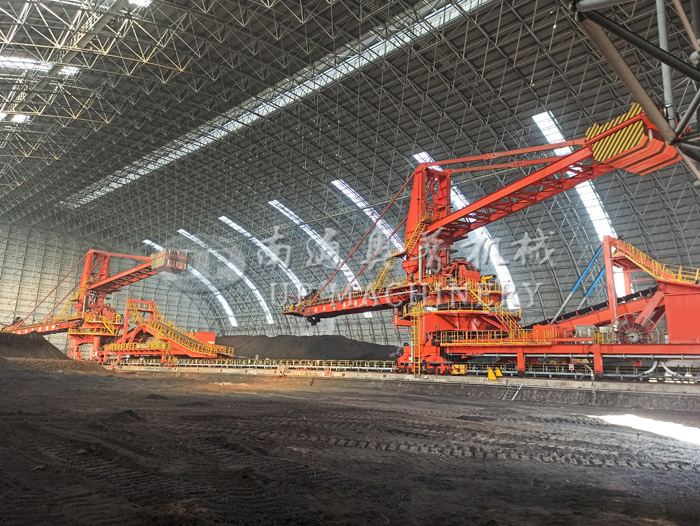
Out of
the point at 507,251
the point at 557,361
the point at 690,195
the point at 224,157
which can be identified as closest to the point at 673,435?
the point at 557,361

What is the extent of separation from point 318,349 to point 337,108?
1964 cm

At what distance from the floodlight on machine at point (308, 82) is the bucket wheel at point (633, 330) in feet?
51.1

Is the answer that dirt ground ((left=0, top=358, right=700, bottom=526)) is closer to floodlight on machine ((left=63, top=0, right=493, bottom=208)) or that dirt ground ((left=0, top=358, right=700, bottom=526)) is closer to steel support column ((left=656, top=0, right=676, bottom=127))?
steel support column ((left=656, top=0, right=676, bottom=127))

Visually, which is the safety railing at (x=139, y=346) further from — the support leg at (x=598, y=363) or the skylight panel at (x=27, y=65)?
the support leg at (x=598, y=363)

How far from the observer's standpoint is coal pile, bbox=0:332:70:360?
27953 millimetres

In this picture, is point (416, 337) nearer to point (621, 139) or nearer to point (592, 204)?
point (621, 139)

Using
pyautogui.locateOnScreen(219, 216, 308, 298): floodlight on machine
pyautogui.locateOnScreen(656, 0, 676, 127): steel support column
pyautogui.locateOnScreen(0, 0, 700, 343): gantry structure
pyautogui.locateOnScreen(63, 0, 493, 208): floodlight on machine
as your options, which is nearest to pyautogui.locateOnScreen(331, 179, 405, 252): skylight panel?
pyautogui.locateOnScreen(0, 0, 700, 343): gantry structure

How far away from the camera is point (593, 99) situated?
80.9 ft

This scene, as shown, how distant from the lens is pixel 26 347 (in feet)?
95.9

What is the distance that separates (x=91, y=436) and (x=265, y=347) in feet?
119

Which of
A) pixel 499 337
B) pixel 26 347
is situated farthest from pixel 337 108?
pixel 26 347

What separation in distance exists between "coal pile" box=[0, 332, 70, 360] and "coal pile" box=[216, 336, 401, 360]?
16.0 metres

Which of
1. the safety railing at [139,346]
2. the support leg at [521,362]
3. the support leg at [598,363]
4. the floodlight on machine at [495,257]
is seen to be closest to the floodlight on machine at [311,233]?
the floodlight on machine at [495,257]

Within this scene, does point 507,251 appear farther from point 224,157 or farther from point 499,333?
point 224,157
